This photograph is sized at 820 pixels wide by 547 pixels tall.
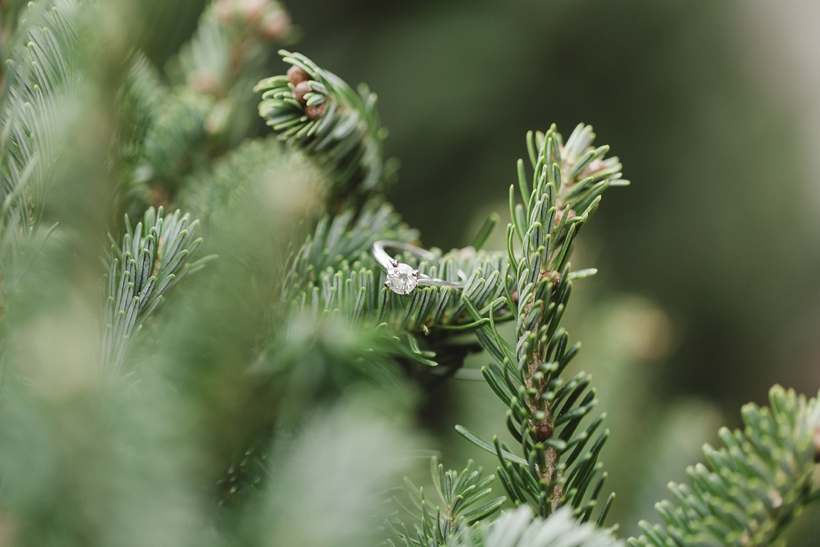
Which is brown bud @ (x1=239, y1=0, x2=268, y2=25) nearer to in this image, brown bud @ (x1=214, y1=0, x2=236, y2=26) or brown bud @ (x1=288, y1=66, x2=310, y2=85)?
brown bud @ (x1=214, y1=0, x2=236, y2=26)

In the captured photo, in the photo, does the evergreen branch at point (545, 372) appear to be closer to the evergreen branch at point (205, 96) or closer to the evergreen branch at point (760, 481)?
the evergreen branch at point (760, 481)

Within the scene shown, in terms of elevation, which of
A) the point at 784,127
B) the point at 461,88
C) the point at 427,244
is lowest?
the point at 427,244

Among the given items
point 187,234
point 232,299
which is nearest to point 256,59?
point 187,234

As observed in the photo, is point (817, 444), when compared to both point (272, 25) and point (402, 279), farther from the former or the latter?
point (272, 25)

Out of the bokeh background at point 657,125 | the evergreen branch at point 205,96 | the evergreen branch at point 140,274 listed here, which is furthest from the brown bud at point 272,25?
the bokeh background at point 657,125

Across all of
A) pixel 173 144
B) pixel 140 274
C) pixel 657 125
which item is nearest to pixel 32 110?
pixel 140 274

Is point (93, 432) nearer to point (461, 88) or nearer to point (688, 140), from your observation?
point (461, 88)
